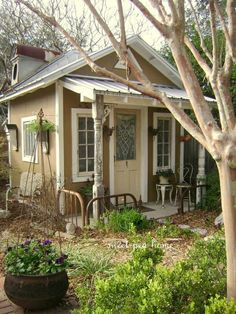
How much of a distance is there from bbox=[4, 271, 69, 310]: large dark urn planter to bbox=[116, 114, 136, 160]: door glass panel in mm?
5724

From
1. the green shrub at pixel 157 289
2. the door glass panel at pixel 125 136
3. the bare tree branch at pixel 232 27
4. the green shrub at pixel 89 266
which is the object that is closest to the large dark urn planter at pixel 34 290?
the green shrub at pixel 89 266

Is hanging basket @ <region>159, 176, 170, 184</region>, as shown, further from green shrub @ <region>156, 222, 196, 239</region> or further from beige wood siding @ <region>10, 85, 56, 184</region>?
green shrub @ <region>156, 222, 196, 239</region>

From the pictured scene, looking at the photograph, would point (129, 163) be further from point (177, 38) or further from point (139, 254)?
point (177, 38)

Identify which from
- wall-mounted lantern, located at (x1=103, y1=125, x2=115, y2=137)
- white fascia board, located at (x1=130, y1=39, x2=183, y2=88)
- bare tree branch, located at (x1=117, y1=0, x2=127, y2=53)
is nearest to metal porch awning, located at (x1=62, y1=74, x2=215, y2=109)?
wall-mounted lantern, located at (x1=103, y1=125, x2=115, y2=137)

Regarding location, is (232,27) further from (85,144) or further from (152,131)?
(152,131)

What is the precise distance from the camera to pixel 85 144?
8297 millimetres

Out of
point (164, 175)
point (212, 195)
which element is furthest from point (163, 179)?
point (212, 195)

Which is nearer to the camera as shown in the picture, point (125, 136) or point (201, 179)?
point (201, 179)

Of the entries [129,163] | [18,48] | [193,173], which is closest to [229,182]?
[129,163]

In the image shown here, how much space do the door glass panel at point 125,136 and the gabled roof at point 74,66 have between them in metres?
1.73

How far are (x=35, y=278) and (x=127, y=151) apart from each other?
606 centimetres

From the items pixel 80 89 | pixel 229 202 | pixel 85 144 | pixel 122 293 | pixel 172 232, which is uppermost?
pixel 80 89

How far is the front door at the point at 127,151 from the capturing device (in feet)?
29.1

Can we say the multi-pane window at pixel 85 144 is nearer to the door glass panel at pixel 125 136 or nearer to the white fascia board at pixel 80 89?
the door glass panel at pixel 125 136
